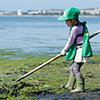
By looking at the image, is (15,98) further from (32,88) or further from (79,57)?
(79,57)

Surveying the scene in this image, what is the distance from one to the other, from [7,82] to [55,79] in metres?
1.08

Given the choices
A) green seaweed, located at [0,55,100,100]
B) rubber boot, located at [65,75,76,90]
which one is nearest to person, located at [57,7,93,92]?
rubber boot, located at [65,75,76,90]

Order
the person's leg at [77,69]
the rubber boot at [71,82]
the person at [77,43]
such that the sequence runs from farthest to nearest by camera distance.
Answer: the rubber boot at [71,82] < the person's leg at [77,69] < the person at [77,43]

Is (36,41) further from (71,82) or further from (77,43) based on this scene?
(77,43)

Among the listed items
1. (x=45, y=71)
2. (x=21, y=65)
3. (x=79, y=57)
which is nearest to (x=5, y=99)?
(x=79, y=57)

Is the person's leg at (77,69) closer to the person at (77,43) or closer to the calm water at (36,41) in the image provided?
the person at (77,43)

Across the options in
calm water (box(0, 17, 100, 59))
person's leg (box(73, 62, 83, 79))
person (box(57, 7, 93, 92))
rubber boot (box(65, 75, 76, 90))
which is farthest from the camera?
calm water (box(0, 17, 100, 59))

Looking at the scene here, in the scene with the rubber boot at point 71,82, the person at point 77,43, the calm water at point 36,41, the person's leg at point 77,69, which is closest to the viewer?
the person at point 77,43

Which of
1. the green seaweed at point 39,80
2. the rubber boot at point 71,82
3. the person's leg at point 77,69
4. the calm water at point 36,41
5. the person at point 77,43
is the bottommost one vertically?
the calm water at point 36,41

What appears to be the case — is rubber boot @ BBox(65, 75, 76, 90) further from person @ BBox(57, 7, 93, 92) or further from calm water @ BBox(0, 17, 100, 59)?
calm water @ BBox(0, 17, 100, 59)

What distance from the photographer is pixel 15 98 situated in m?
4.55

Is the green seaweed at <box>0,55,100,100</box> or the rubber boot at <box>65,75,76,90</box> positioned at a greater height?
the rubber boot at <box>65,75,76,90</box>

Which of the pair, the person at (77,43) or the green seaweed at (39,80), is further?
the green seaweed at (39,80)

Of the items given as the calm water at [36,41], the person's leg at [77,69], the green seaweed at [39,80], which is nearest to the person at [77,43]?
the person's leg at [77,69]
